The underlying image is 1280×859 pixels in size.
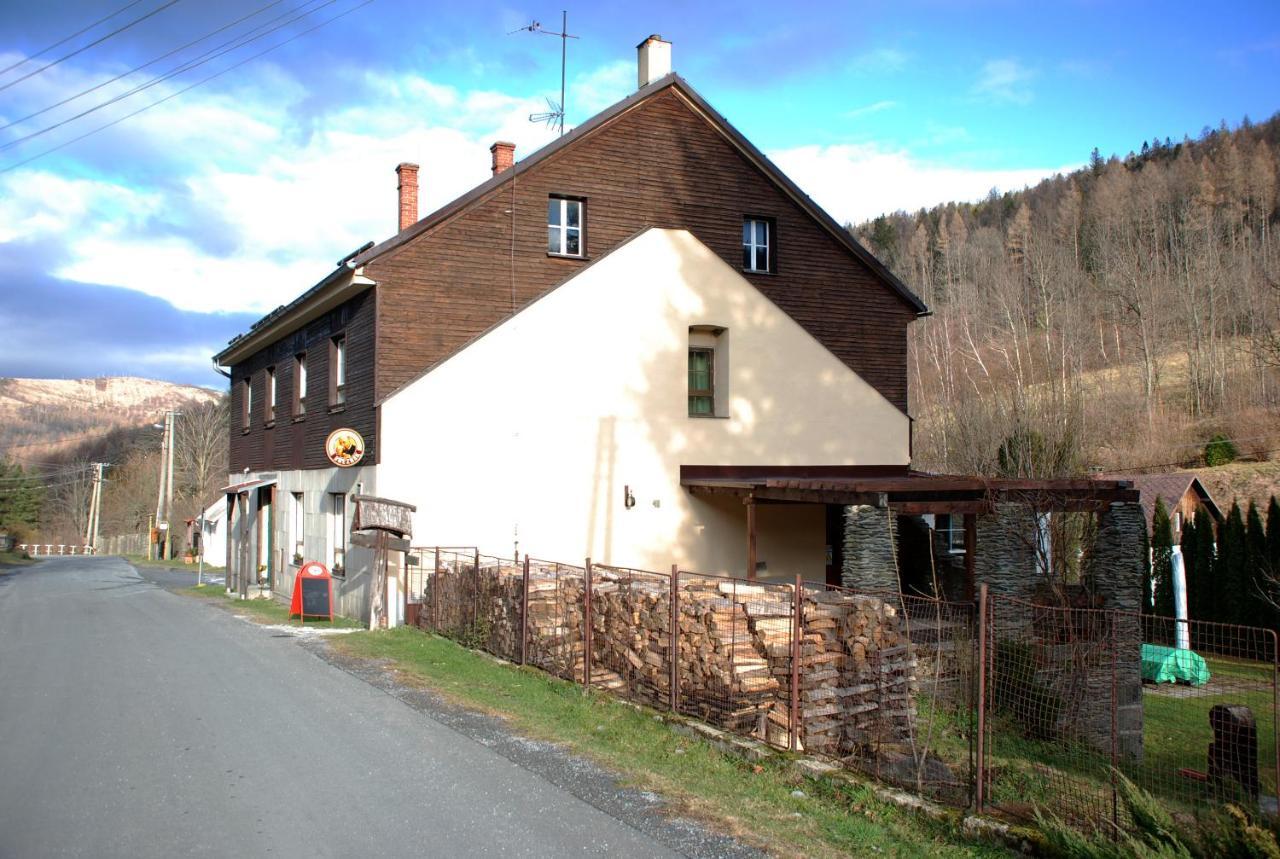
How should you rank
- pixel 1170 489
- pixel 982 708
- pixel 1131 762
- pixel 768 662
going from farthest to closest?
pixel 1170 489 < pixel 768 662 < pixel 1131 762 < pixel 982 708

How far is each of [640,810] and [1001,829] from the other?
2.45 m

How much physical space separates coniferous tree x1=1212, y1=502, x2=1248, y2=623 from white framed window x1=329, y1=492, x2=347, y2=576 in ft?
71.1

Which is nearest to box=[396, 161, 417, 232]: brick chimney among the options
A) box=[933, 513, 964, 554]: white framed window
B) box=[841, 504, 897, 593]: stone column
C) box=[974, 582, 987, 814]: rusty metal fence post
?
box=[841, 504, 897, 593]: stone column

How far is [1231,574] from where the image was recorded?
26.8 meters

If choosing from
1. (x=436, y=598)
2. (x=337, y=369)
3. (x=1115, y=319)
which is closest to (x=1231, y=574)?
(x=436, y=598)

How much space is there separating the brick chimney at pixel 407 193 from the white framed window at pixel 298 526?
7067 mm

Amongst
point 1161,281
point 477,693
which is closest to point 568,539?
point 477,693

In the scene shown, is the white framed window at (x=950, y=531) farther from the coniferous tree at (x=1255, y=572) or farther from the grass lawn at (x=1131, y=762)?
the grass lawn at (x=1131, y=762)

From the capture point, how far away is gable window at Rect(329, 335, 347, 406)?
2136cm

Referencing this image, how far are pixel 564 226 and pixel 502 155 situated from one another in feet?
9.81

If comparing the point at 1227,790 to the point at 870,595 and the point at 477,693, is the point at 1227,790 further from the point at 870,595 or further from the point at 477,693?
the point at 477,693

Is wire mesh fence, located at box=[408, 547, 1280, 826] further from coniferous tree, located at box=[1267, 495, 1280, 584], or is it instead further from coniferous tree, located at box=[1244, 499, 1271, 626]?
coniferous tree, located at box=[1267, 495, 1280, 584]

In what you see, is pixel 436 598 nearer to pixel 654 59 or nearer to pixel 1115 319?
pixel 654 59

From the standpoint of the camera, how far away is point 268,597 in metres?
25.7
